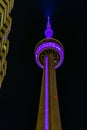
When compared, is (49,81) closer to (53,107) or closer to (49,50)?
(53,107)

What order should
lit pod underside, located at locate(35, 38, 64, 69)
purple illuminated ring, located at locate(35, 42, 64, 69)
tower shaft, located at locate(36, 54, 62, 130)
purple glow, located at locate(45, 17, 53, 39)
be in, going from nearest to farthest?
tower shaft, located at locate(36, 54, 62, 130)
purple illuminated ring, located at locate(35, 42, 64, 69)
lit pod underside, located at locate(35, 38, 64, 69)
purple glow, located at locate(45, 17, 53, 39)

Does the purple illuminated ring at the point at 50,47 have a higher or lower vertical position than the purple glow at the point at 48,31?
lower

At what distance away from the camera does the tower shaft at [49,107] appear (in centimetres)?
4766

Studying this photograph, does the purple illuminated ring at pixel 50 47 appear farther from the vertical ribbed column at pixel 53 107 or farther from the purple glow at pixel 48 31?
the vertical ribbed column at pixel 53 107

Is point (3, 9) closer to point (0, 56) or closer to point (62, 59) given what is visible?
point (0, 56)

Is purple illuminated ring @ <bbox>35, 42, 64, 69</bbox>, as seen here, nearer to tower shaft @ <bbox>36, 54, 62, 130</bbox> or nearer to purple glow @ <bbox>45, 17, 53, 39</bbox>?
purple glow @ <bbox>45, 17, 53, 39</bbox>

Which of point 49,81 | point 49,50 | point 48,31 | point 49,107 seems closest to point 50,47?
point 49,50

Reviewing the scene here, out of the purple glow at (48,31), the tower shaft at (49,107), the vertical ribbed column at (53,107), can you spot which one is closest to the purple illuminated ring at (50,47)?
the purple glow at (48,31)

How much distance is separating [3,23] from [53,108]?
15.8 m

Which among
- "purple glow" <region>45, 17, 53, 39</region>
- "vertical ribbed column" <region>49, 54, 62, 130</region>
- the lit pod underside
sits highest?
"purple glow" <region>45, 17, 53, 39</region>

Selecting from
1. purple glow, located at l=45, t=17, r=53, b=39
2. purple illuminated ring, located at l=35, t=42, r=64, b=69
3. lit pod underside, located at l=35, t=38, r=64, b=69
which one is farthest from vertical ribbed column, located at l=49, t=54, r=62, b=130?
purple glow, located at l=45, t=17, r=53, b=39

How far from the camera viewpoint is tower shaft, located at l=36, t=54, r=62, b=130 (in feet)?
156

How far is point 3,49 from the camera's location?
51281mm

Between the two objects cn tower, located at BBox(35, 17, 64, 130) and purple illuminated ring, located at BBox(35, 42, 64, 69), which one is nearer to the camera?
cn tower, located at BBox(35, 17, 64, 130)
